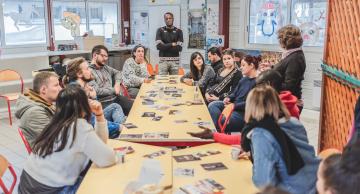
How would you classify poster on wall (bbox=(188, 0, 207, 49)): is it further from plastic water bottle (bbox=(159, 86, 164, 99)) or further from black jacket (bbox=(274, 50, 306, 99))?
black jacket (bbox=(274, 50, 306, 99))

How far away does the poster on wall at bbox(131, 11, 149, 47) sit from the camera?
30.0 ft

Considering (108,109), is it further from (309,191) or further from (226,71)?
(309,191)

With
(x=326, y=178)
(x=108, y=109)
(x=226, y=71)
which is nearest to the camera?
(x=326, y=178)

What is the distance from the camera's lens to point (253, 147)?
6.81ft

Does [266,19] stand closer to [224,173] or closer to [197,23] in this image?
[197,23]

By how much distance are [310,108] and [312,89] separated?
1.12 feet

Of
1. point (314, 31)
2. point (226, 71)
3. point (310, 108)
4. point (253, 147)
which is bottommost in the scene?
point (310, 108)

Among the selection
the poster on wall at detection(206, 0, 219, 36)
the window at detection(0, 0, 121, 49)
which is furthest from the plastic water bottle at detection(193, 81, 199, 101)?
the window at detection(0, 0, 121, 49)

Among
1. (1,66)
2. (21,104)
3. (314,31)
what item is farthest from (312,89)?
(1,66)

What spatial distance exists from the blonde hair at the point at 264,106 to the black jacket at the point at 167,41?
465cm

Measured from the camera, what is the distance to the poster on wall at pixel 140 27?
913 cm

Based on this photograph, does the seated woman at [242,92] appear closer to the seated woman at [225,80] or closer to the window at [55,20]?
the seated woman at [225,80]

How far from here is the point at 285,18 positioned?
253 inches

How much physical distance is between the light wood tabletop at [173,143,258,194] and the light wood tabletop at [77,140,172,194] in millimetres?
58
